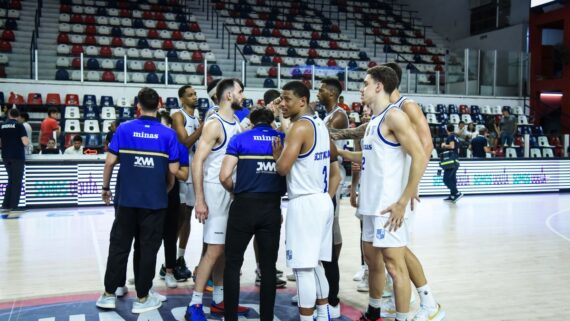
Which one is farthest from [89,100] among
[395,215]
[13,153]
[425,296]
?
[395,215]

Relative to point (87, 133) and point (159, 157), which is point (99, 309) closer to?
point (159, 157)

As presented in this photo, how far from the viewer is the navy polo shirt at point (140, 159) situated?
422 cm

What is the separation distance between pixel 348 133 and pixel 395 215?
3.79 feet

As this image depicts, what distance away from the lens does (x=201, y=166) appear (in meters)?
4.06

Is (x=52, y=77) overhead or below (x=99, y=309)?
overhead

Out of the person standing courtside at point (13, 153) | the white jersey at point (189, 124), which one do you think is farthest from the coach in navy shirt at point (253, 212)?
the person standing courtside at point (13, 153)

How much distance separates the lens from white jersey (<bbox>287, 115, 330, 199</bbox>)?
3.65 m

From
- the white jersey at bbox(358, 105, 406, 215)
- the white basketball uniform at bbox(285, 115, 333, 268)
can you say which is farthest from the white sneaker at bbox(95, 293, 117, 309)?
the white jersey at bbox(358, 105, 406, 215)

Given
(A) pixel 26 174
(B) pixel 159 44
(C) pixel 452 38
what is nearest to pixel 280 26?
(B) pixel 159 44

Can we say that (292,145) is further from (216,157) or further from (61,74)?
(61,74)

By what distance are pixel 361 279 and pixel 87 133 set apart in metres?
9.59

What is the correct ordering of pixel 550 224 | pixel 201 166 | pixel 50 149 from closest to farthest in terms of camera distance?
pixel 201 166 → pixel 550 224 → pixel 50 149

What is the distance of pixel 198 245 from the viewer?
23.3 ft

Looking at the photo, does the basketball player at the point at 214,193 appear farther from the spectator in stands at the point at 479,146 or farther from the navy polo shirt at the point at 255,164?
the spectator in stands at the point at 479,146
